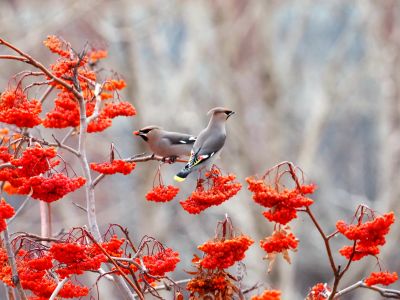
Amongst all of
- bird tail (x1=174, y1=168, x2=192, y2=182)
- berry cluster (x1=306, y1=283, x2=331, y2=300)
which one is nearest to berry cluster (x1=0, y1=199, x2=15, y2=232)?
berry cluster (x1=306, y1=283, x2=331, y2=300)

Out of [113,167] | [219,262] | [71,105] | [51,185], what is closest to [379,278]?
[219,262]

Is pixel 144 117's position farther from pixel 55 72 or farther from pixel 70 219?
pixel 55 72

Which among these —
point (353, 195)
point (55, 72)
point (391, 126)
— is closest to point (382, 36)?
point (391, 126)

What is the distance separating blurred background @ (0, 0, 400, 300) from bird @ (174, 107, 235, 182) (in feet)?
29.4

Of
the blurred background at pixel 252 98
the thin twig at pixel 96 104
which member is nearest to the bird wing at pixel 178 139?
the thin twig at pixel 96 104

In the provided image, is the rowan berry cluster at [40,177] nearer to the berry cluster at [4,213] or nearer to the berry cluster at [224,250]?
the berry cluster at [4,213]

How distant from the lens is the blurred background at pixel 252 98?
1464 cm

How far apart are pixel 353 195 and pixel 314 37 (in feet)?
13.1

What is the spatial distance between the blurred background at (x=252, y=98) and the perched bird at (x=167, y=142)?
8551mm

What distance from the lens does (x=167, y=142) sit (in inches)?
179

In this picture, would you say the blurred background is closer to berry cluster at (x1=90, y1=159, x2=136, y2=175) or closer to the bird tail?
the bird tail

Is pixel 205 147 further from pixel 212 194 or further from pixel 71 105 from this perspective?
pixel 212 194

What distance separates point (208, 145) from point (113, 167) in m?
1.04

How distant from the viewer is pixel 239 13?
18.1 metres
